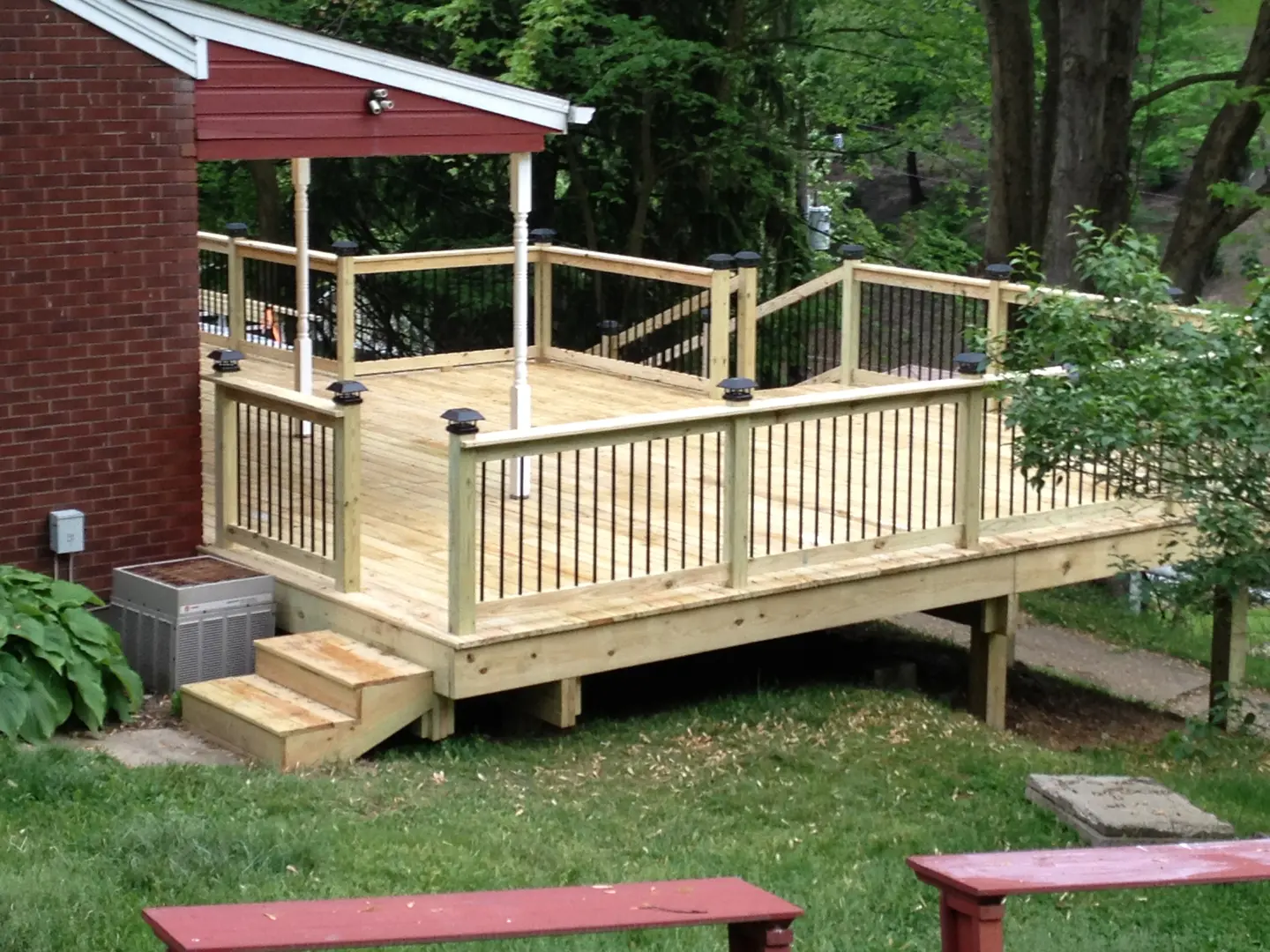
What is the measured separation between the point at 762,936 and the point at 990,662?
7.04m

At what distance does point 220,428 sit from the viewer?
404 inches

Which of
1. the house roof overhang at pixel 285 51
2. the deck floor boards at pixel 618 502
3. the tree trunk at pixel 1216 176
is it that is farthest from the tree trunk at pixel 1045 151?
the house roof overhang at pixel 285 51

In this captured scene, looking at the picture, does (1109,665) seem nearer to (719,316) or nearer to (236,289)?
(719,316)

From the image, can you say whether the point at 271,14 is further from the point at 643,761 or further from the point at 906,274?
the point at 643,761

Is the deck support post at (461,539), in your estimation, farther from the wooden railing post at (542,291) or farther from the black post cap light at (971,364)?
the wooden railing post at (542,291)

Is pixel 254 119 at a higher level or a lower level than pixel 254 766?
higher

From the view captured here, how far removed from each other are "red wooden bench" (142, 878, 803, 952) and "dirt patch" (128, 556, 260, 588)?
215 inches

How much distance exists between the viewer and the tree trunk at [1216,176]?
1655 cm

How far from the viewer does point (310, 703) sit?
8805mm

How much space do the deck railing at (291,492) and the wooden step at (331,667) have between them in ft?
1.29

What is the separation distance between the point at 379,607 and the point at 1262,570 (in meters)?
3.95

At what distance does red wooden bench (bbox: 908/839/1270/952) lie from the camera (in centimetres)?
439

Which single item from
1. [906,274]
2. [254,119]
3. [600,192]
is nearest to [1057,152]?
[906,274]

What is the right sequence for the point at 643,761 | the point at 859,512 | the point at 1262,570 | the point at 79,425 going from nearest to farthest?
the point at 1262,570, the point at 643,761, the point at 79,425, the point at 859,512
